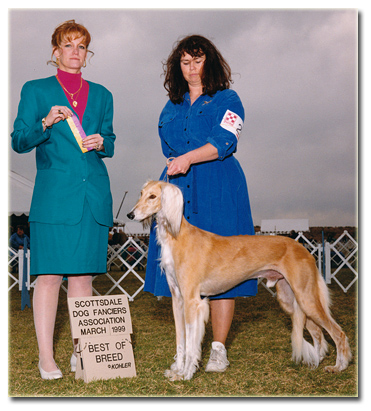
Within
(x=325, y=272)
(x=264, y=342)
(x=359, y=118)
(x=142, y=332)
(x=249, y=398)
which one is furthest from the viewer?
(x=325, y=272)

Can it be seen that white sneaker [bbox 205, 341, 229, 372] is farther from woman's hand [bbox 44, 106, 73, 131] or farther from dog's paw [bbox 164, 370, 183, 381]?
woman's hand [bbox 44, 106, 73, 131]

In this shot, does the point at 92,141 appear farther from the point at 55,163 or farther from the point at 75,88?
the point at 75,88

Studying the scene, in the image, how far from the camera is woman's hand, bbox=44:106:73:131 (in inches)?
121

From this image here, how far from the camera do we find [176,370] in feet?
10.7

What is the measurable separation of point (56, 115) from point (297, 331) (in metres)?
2.57

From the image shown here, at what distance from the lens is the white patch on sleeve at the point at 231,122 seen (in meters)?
3.33

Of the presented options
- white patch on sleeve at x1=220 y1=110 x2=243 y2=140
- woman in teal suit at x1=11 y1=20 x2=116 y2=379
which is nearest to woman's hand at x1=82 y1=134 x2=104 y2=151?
woman in teal suit at x1=11 y1=20 x2=116 y2=379

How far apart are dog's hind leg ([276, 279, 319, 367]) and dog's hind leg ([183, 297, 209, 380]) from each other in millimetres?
991

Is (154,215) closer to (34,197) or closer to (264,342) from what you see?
(34,197)

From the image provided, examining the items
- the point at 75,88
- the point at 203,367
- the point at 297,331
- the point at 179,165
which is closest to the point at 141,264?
the point at 203,367

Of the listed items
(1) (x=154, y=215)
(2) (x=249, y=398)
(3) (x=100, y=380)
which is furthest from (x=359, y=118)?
(3) (x=100, y=380)

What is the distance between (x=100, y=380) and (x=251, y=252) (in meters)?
1.46

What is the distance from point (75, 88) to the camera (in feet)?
11.0

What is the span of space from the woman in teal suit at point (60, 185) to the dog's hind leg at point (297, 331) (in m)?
1.64
